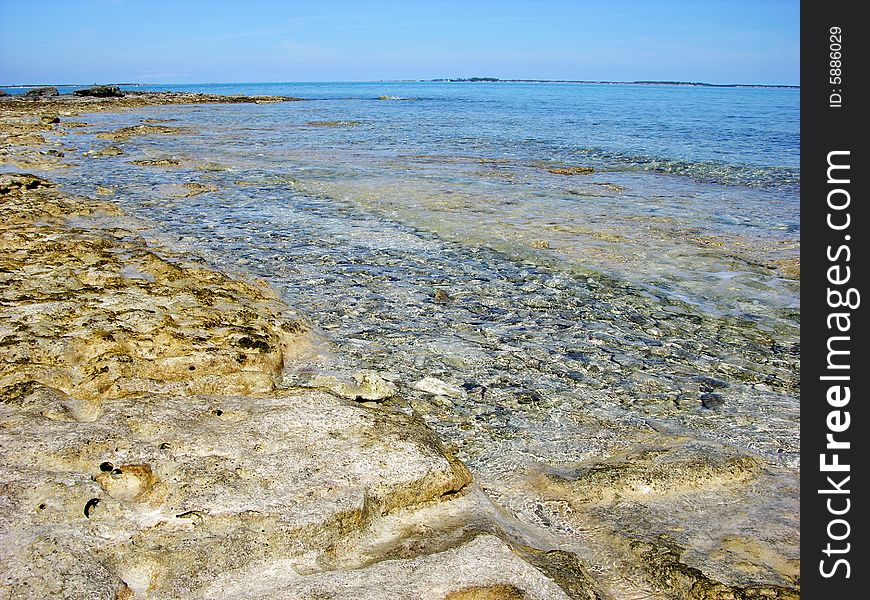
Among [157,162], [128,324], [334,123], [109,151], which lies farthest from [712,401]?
[334,123]

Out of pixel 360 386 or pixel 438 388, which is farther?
pixel 438 388

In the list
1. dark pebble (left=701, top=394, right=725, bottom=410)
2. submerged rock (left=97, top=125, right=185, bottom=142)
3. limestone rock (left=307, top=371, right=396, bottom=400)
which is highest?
submerged rock (left=97, top=125, right=185, bottom=142)

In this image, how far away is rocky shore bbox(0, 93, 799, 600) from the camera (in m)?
2.48

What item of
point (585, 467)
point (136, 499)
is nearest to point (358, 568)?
point (136, 499)

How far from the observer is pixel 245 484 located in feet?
9.84

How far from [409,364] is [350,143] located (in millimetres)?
20056

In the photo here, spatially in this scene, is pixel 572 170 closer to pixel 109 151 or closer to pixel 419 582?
pixel 109 151

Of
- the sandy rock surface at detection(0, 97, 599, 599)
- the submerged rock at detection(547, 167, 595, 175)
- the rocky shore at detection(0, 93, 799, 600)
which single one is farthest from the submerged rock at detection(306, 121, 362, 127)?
the rocky shore at detection(0, 93, 799, 600)

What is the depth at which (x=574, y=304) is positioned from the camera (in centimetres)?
653

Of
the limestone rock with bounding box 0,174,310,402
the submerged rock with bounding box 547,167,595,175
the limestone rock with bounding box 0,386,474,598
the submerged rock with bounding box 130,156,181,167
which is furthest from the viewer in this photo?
the submerged rock with bounding box 547,167,595,175

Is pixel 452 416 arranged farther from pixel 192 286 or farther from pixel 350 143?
pixel 350 143

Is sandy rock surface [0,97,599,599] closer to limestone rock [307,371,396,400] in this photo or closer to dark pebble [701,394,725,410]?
limestone rock [307,371,396,400]

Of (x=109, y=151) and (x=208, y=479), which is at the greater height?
(x=109, y=151)

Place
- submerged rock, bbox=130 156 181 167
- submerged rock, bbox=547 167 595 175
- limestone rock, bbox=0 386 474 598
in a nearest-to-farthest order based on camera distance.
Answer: limestone rock, bbox=0 386 474 598 < submerged rock, bbox=130 156 181 167 < submerged rock, bbox=547 167 595 175
